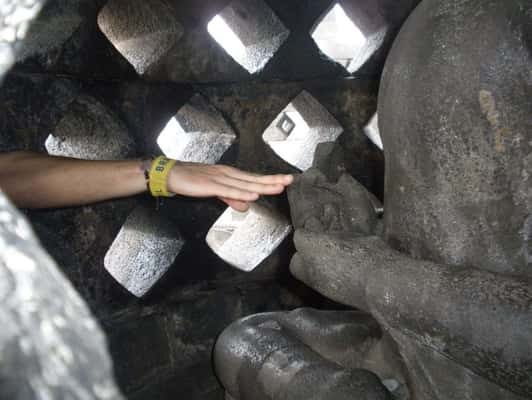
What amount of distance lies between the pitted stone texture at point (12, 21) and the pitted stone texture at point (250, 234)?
3.98 feet

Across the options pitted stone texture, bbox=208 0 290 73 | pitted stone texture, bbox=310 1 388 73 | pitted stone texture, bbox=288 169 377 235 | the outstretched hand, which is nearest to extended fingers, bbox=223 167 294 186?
the outstretched hand

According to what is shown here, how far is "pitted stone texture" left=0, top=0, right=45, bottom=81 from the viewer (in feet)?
1.39

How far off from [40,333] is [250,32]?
4.53 ft

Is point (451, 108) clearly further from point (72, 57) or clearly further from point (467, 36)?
point (72, 57)

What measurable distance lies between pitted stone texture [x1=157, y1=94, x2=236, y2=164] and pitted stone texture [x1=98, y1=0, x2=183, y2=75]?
0.15 meters

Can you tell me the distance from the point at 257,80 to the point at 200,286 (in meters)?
0.57

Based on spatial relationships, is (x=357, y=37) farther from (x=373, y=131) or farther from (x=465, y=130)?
(x=465, y=130)

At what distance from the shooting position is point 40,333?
312 millimetres

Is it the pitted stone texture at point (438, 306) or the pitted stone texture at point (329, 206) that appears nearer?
the pitted stone texture at point (438, 306)

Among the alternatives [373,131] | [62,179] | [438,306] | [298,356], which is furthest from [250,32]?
[438,306]

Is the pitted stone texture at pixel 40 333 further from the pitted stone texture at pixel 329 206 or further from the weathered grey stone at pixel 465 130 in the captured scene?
the pitted stone texture at pixel 329 206

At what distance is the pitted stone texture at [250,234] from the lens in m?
1.67

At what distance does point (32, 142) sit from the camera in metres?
1.23

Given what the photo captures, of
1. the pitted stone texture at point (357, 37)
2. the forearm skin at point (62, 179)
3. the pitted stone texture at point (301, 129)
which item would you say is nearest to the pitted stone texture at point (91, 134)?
the forearm skin at point (62, 179)
